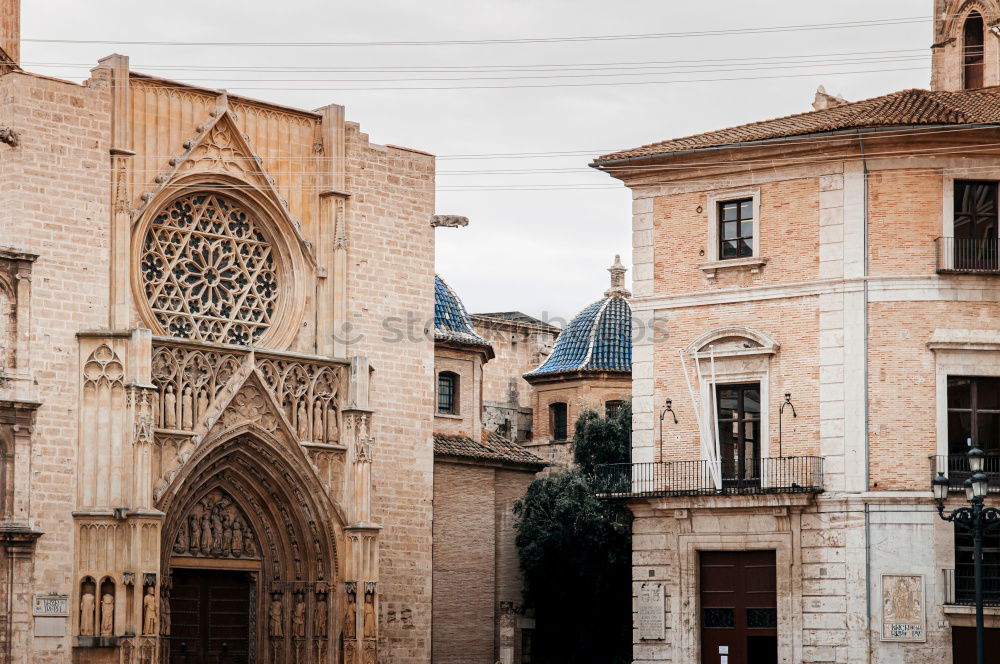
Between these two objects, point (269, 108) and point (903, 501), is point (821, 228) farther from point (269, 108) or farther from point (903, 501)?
point (269, 108)

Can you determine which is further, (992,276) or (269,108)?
(269,108)

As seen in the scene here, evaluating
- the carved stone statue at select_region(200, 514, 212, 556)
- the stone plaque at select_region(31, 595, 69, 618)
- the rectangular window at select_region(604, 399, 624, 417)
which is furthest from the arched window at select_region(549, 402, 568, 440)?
the stone plaque at select_region(31, 595, 69, 618)

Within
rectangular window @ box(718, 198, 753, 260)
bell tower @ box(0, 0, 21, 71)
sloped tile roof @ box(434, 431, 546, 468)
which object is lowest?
sloped tile roof @ box(434, 431, 546, 468)

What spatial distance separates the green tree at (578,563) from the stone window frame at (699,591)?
34.3ft

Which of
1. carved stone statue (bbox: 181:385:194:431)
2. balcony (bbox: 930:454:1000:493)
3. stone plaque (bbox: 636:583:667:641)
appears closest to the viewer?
balcony (bbox: 930:454:1000:493)

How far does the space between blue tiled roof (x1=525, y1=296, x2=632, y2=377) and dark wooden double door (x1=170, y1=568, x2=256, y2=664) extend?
17.1 m

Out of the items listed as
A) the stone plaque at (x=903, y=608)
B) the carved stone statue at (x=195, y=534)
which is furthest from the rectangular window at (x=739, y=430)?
the carved stone statue at (x=195, y=534)

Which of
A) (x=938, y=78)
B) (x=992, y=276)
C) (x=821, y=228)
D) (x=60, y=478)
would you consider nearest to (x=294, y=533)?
(x=60, y=478)

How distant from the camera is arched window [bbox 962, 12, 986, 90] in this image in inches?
1829

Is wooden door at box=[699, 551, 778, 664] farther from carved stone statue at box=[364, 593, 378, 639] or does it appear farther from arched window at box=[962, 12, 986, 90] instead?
arched window at box=[962, 12, 986, 90]

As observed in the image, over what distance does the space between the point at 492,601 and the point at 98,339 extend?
14802 millimetres

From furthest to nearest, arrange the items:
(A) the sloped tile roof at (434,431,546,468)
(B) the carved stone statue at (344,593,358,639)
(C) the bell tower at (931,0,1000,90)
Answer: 1. (C) the bell tower at (931,0,1000,90)
2. (A) the sloped tile roof at (434,431,546,468)
3. (B) the carved stone statue at (344,593,358,639)

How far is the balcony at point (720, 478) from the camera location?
103 ft

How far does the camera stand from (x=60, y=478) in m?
32.3
